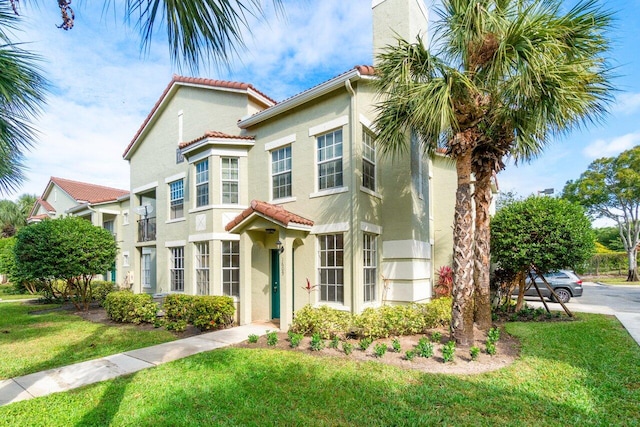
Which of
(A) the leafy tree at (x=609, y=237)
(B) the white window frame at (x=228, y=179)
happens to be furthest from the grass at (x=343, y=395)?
(A) the leafy tree at (x=609, y=237)

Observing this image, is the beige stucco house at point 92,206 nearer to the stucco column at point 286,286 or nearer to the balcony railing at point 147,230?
the balcony railing at point 147,230

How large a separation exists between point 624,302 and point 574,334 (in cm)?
1104

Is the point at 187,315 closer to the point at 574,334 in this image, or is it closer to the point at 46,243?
the point at 46,243

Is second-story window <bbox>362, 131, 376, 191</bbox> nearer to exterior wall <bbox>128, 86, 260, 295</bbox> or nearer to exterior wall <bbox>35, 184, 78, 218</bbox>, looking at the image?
exterior wall <bbox>128, 86, 260, 295</bbox>

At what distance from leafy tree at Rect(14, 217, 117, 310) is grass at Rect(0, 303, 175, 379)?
6.60 ft

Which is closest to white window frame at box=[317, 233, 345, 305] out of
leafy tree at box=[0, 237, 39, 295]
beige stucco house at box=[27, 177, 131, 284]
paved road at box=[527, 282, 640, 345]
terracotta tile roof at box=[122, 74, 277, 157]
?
terracotta tile roof at box=[122, 74, 277, 157]

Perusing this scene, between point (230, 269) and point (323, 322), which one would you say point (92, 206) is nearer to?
point (230, 269)

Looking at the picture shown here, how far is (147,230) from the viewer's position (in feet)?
60.2

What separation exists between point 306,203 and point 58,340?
8.45 metres

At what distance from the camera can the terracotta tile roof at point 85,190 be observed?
26578 millimetres

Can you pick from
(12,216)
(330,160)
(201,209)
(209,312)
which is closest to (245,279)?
(209,312)

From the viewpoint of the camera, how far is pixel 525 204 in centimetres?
1146

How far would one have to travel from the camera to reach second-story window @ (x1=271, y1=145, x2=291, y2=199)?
1188 centimetres

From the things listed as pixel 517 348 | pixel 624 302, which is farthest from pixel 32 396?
pixel 624 302
